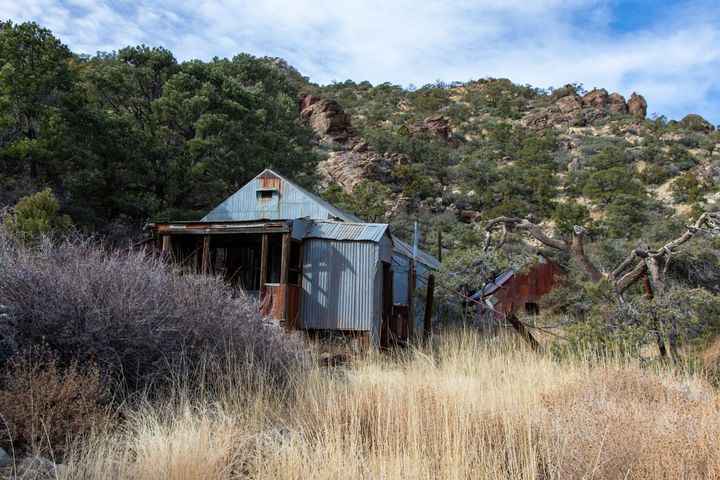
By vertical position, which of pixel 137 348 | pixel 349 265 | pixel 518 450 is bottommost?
pixel 518 450

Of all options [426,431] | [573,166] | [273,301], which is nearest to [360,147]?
[573,166]

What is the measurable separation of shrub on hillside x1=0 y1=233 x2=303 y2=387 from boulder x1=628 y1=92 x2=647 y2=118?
231ft

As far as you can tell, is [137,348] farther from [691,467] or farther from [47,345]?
[691,467]

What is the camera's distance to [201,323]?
286 inches

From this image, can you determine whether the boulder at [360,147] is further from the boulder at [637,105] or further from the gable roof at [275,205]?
the boulder at [637,105]

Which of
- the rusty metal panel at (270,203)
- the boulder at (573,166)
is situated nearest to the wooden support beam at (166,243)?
the rusty metal panel at (270,203)

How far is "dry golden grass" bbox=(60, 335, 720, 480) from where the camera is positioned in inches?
164

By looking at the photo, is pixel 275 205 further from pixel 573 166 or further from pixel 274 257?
pixel 573 166

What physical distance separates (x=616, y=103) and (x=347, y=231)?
6413 cm

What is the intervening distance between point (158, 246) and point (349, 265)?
5.29m

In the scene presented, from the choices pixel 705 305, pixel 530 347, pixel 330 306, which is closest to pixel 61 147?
pixel 330 306

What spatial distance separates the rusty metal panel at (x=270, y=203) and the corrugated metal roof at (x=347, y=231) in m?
3.22

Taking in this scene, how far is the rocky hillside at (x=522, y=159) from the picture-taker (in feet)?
123

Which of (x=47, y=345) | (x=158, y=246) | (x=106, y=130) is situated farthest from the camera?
(x=106, y=130)
